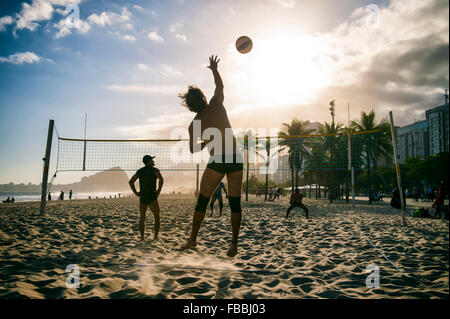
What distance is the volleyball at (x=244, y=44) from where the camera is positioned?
441cm

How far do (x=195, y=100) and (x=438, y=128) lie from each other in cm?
8813

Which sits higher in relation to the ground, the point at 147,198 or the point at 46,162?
the point at 46,162

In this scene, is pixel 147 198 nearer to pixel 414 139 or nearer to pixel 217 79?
pixel 217 79

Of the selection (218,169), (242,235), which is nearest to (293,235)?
(242,235)

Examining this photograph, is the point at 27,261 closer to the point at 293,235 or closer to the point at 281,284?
the point at 281,284

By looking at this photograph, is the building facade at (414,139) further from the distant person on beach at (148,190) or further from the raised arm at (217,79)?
the raised arm at (217,79)

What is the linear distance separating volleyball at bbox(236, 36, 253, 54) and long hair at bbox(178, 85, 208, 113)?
5.14 ft

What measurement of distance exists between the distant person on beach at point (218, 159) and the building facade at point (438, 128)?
263 ft

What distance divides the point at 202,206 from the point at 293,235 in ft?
11.1

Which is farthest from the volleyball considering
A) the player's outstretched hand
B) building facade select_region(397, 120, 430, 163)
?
building facade select_region(397, 120, 430, 163)

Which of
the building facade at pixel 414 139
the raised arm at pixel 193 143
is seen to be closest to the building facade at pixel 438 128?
the building facade at pixel 414 139

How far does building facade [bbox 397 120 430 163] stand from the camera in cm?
8056

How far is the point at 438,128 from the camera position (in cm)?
7088

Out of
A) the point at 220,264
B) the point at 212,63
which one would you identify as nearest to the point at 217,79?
the point at 212,63
